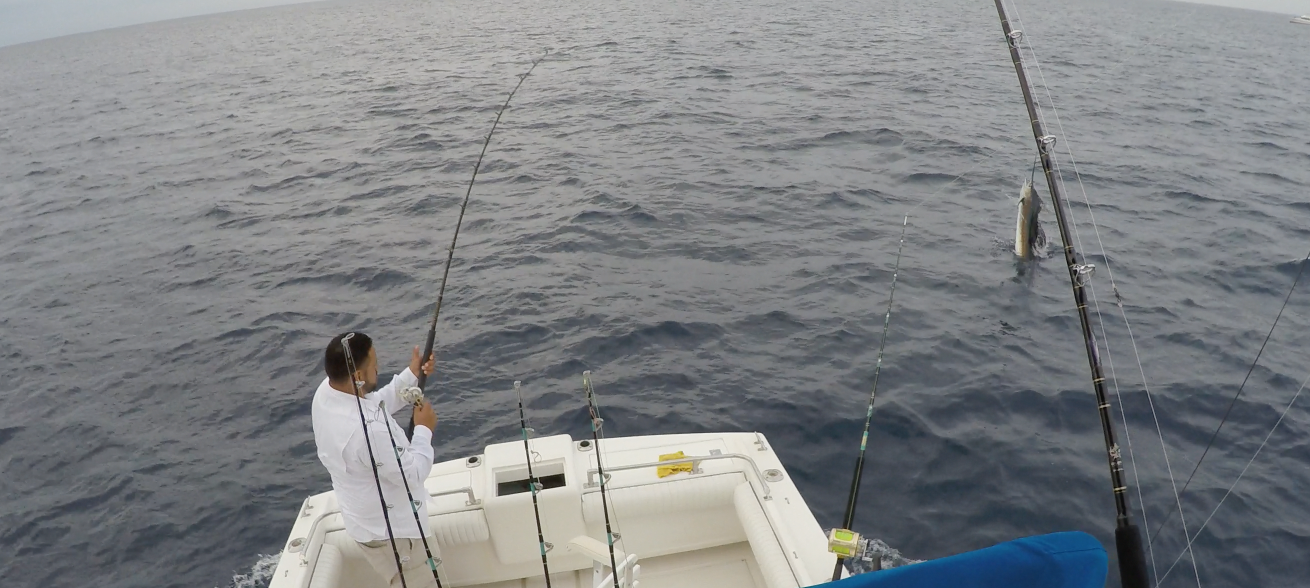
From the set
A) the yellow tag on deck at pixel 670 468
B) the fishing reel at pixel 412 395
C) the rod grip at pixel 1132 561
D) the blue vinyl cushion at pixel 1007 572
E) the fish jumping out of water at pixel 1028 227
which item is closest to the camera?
the blue vinyl cushion at pixel 1007 572

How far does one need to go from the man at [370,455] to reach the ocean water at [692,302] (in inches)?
102

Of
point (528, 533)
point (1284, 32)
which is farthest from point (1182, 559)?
point (1284, 32)

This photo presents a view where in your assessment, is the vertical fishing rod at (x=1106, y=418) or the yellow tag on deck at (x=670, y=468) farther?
the yellow tag on deck at (x=670, y=468)

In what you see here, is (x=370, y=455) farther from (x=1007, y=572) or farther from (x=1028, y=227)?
(x=1028, y=227)

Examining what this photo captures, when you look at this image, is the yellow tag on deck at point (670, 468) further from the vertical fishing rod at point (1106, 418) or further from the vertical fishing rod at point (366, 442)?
the vertical fishing rod at point (1106, 418)

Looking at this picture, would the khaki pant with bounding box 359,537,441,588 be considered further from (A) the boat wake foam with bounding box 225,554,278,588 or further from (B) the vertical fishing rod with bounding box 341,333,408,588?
(A) the boat wake foam with bounding box 225,554,278,588

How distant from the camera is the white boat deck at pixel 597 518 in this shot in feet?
12.4

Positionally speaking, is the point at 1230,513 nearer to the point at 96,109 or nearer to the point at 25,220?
the point at 25,220

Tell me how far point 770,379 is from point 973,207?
5.42m

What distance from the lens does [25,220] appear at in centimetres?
1378

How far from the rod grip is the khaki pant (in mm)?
2636

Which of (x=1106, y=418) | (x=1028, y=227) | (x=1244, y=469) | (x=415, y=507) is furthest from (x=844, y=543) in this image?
(x=1028, y=227)

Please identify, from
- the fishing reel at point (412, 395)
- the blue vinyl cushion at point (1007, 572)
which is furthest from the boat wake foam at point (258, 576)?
the blue vinyl cushion at point (1007, 572)

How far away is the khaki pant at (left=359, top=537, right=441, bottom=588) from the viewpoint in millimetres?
3396
